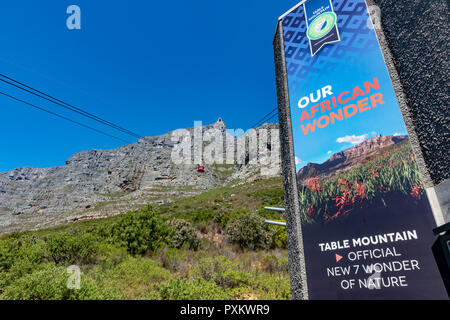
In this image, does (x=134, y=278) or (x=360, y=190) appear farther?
(x=134, y=278)

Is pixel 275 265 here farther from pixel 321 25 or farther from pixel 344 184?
pixel 321 25

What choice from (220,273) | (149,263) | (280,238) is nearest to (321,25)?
(220,273)

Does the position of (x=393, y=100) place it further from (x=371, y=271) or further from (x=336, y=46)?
(x=371, y=271)

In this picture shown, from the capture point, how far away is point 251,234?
39.3ft

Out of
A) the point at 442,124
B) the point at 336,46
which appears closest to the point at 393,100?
the point at 442,124

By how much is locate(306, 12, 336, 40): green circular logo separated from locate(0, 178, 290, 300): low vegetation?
20.1 ft

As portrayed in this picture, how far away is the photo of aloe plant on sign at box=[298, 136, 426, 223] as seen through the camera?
3332mm

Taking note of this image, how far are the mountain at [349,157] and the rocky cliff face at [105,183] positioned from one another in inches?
1883

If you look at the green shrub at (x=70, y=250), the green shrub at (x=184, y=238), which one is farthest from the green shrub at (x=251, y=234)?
the green shrub at (x=70, y=250)

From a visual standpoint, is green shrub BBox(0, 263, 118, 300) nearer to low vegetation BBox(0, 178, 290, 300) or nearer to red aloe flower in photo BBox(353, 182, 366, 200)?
low vegetation BBox(0, 178, 290, 300)

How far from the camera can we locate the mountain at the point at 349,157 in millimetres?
3628

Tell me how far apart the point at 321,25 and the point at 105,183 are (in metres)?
104
